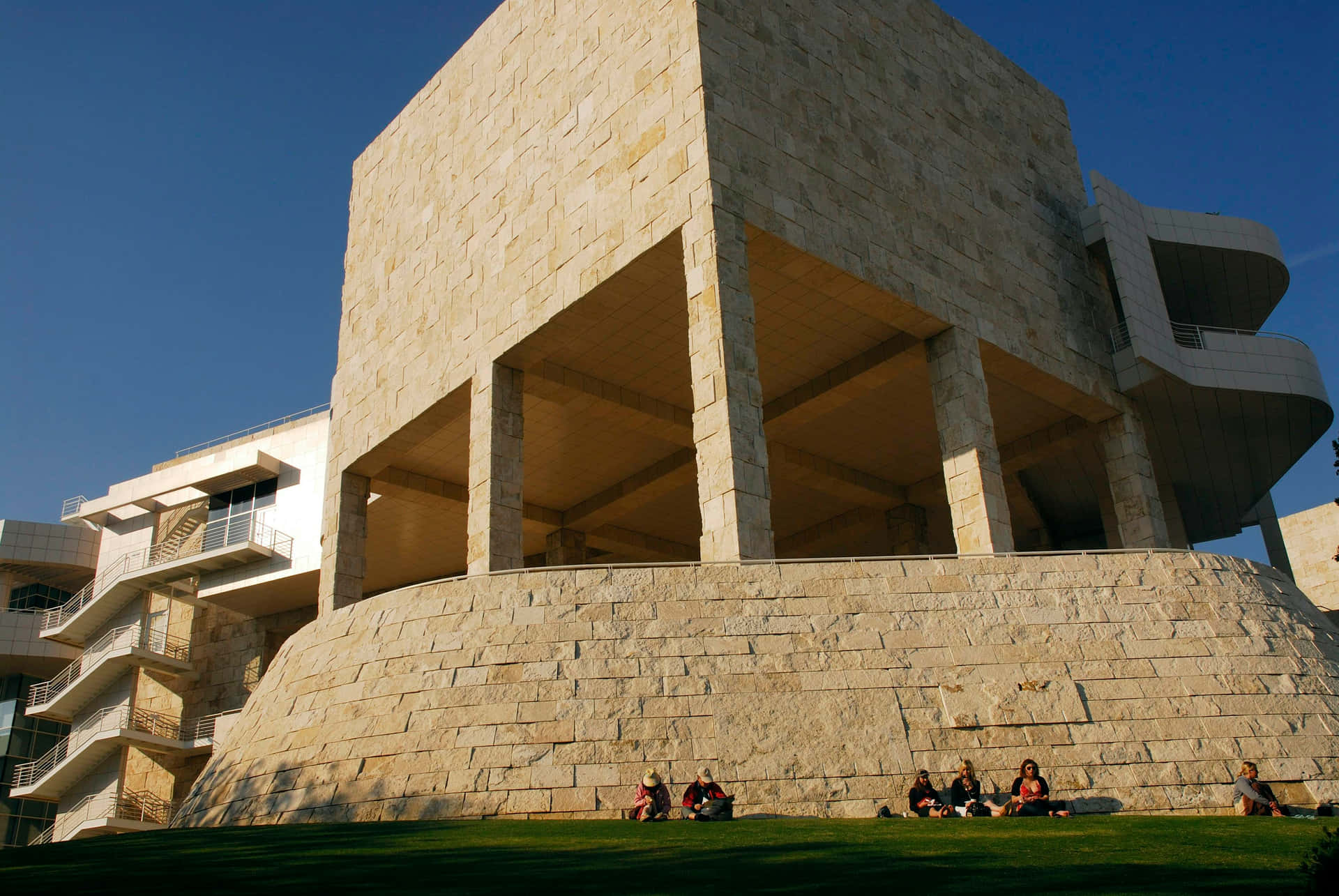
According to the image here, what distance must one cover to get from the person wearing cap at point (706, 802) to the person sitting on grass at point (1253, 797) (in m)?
6.30

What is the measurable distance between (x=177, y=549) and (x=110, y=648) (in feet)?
13.3

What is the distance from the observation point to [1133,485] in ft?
91.7

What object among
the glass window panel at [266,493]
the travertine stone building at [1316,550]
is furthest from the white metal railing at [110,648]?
the travertine stone building at [1316,550]

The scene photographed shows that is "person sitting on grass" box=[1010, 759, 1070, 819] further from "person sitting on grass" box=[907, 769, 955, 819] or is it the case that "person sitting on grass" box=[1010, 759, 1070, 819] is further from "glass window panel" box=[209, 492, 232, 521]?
"glass window panel" box=[209, 492, 232, 521]

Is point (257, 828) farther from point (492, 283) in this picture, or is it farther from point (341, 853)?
point (492, 283)

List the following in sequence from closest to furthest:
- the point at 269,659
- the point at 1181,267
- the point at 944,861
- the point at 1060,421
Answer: the point at 944,861 → the point at 1060,421 → the point at 1181,267 → the point at 269,659

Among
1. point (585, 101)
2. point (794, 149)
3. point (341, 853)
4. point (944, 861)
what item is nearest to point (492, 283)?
point (585, 101)

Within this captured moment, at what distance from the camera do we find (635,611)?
16406 millimetres

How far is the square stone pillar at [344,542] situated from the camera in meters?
28.5

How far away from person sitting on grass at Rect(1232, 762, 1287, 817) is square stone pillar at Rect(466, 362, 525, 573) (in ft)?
46.3

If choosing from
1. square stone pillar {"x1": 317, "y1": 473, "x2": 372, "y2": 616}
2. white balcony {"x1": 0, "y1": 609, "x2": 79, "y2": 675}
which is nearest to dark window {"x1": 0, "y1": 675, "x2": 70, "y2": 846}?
white balcony {"x1": 0, "y1": 609, "x2": 79, "y2": 675}

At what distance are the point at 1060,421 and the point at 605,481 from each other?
1304 centimetres

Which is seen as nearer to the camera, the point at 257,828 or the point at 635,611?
the point at 257,828

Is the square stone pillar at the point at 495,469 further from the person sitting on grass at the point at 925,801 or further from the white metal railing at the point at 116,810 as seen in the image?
the white metal railing at the point at 116,810
